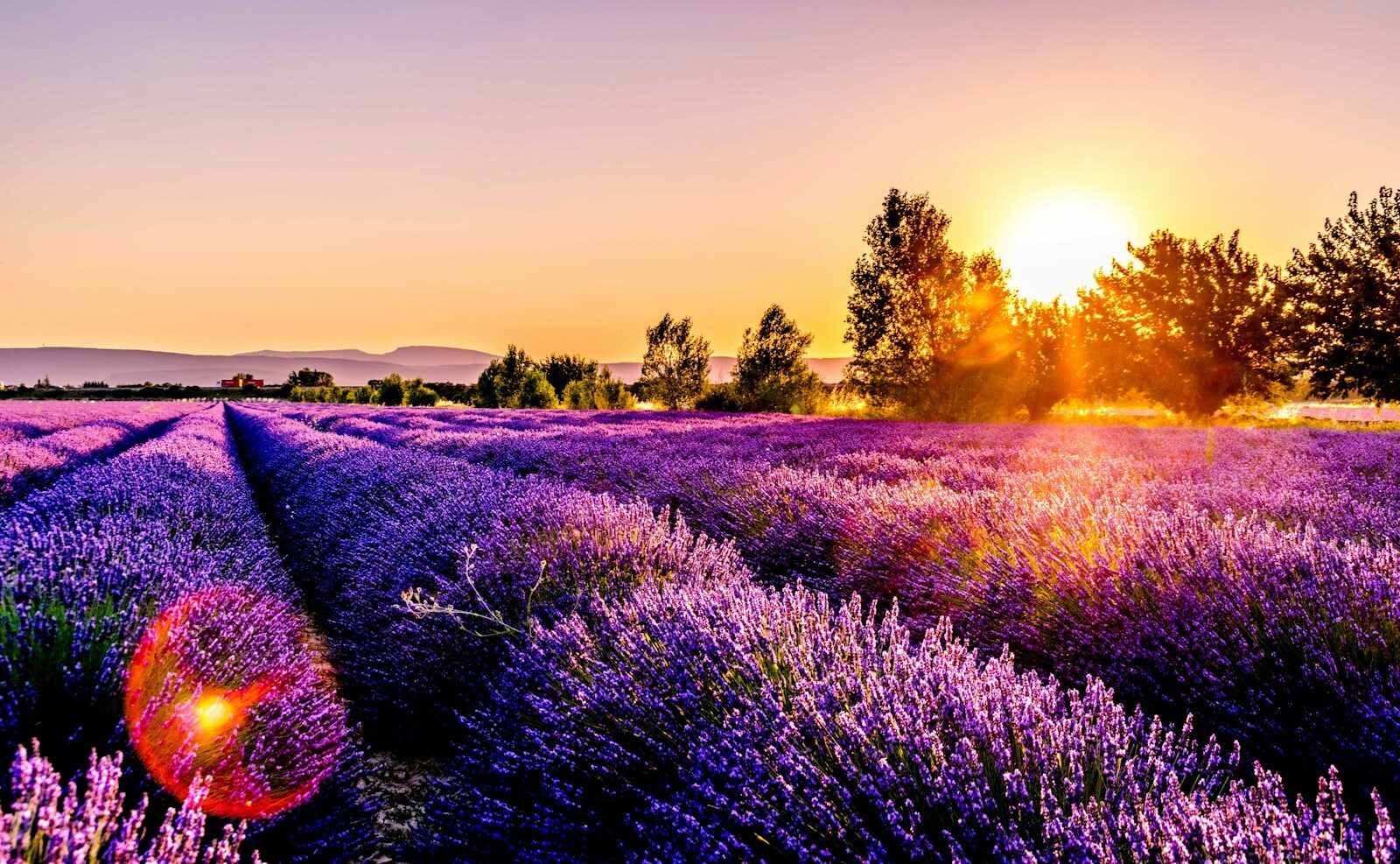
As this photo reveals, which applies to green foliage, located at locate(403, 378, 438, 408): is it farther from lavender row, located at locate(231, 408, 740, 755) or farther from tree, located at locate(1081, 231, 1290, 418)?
lavender row, located at locate(231, 408, 740, 755)

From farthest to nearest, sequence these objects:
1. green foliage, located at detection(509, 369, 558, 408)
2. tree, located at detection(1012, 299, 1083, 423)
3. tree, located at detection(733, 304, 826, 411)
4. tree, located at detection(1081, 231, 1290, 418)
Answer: green foliage, located at detection(509, 369, 558, 408) → tree, located at detection(733, 304, 826, 411) → tree, located at detection(1012, 299, 1083, 423) → tree, located at detection(1081, 231, 1290, 418)

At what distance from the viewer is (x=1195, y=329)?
65.8 feet

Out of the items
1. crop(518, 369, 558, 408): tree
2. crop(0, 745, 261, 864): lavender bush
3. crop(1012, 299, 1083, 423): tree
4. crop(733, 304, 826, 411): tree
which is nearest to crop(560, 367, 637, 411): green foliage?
crop(518, 369, 558, 408): tree

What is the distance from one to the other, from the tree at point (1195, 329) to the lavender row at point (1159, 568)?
1849 cm

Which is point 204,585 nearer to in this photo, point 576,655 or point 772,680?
point 576,655

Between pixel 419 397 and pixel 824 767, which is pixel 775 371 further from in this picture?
pixel 824 767

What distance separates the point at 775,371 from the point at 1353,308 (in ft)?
74.1

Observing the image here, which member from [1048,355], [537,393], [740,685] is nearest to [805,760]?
[740,685]

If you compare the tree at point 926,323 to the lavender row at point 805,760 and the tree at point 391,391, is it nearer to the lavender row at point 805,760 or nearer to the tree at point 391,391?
the lavender row at point 805,760

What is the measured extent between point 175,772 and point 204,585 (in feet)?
3.58

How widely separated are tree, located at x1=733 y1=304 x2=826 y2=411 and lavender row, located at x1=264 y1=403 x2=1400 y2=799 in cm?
2846

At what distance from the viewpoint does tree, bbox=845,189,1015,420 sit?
21219 mm

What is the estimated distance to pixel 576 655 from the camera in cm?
169

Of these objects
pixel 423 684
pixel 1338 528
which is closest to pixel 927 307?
pixel 1338 528
